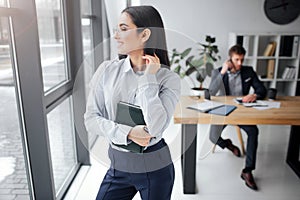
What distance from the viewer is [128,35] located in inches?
37.5

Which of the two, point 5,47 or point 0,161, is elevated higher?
point 5,47

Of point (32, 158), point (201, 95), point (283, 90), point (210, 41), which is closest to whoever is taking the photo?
point (32, 158)

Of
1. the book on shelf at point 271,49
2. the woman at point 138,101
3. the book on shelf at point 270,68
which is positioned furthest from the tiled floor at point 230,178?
the book on shelf at point 271,49

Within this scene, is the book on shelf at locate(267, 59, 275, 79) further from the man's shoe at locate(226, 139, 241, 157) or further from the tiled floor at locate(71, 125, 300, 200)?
the man's shoe at locate(226, 139, 241, 157)

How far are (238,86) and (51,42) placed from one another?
1811 millimetres

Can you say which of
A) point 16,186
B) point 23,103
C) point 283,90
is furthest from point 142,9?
point 283,90

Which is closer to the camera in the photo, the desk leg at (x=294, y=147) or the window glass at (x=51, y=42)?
the window glass at (x=51, y=42)

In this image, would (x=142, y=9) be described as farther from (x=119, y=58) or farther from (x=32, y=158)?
(x=32, y=158)

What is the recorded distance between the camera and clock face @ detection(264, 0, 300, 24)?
4.15 m

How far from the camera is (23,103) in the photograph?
1.59 metres

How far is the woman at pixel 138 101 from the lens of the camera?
3.18 ft

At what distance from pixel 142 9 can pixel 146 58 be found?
0.55 feet

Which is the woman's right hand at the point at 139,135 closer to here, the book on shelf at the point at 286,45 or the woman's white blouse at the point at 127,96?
the woman's white blouse at the point at 127,96

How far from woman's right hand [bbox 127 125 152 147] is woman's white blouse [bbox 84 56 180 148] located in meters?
0.02
